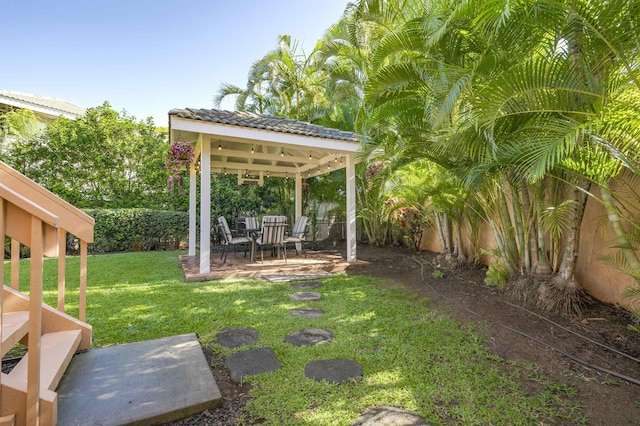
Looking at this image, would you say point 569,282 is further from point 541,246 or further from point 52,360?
point 52,360

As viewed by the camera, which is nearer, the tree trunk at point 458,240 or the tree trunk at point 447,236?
the tree trunk at point 458,240

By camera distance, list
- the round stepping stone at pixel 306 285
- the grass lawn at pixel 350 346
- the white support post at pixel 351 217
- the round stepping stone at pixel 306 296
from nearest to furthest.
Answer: the grass lawn at pixel 350 346 → the round stepping stone at pixel 306 296 → the round stepping stone at pixel 306 285 → the white support post at pixel 351 217

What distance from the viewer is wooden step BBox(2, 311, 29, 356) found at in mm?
1717

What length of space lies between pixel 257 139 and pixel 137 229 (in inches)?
260

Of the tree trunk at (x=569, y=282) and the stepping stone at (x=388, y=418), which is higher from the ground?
the tree trunk at (x=569, y=282)

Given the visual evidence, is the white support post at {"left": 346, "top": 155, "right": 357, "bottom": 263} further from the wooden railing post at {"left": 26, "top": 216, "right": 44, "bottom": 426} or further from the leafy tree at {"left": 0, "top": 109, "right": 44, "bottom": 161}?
the leafy tree at {"left": 0, "top": 109, "right": 44, "bottom": 161}

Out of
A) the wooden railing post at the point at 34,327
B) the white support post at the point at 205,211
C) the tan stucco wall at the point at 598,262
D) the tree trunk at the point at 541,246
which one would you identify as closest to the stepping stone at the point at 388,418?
the wooden railing post at the point at 34,327

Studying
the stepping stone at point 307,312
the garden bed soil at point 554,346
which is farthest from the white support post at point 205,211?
the garden bed soil at point 554,346

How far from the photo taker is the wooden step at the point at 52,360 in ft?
5.82

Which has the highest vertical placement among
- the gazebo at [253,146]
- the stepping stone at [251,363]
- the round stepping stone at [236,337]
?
the gazebo at [253,146]

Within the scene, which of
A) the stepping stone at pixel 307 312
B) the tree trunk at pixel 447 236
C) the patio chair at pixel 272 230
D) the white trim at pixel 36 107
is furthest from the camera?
the white trim at pixel 36 107

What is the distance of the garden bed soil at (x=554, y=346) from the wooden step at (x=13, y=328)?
1.10 m

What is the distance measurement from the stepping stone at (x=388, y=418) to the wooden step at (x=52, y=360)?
1985 millimetres

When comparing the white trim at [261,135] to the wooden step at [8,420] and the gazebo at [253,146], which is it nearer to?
the gazebo at [253,146]
